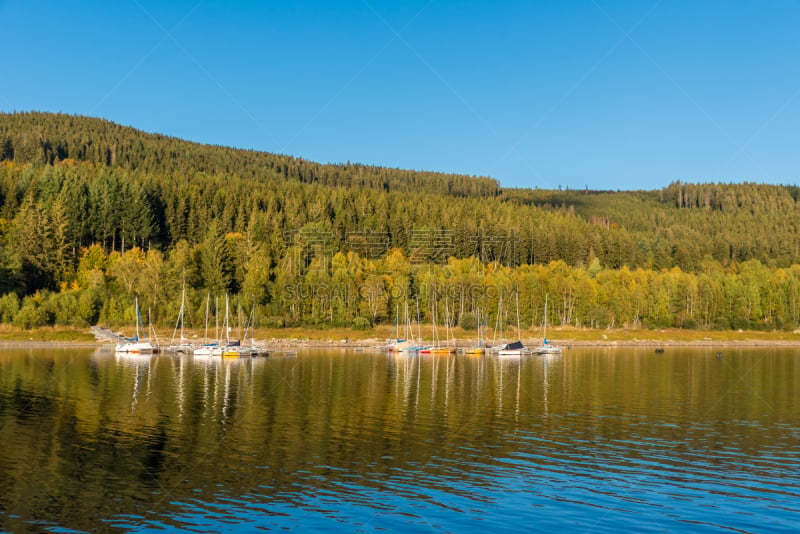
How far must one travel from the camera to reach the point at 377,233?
656ft

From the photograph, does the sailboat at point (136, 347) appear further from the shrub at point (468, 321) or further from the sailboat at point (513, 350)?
the shrub at point (468, 321)

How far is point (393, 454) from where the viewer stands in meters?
39.4

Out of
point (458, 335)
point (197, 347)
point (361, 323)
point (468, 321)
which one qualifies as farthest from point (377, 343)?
point (197, 347)

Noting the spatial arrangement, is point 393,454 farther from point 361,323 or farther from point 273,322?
point 361,323

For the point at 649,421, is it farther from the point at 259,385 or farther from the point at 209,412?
the point at 259,385

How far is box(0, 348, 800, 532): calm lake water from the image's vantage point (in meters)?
28.5

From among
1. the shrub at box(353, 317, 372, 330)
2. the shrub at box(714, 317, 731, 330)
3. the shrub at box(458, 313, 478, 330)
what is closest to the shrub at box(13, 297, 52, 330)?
the shrub at box(353, 317, 372, 330)

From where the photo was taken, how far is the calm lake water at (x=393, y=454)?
2848cm

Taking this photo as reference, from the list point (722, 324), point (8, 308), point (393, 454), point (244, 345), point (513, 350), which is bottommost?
point (393, 454)

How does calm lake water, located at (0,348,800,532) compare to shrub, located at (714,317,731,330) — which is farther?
shrub, located at (714,317,731,330)

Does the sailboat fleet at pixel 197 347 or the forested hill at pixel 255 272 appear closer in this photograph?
the sailboat fleet at pixel 197 347

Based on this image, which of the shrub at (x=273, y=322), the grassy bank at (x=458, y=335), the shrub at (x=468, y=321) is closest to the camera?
the grassy bank at (x=458, y=335)

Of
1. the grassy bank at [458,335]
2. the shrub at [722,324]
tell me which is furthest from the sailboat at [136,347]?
the shrub at [722,324]

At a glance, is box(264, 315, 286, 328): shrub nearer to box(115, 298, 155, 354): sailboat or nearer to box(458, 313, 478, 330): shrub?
box(115, 298, 155, 354): sailboat
